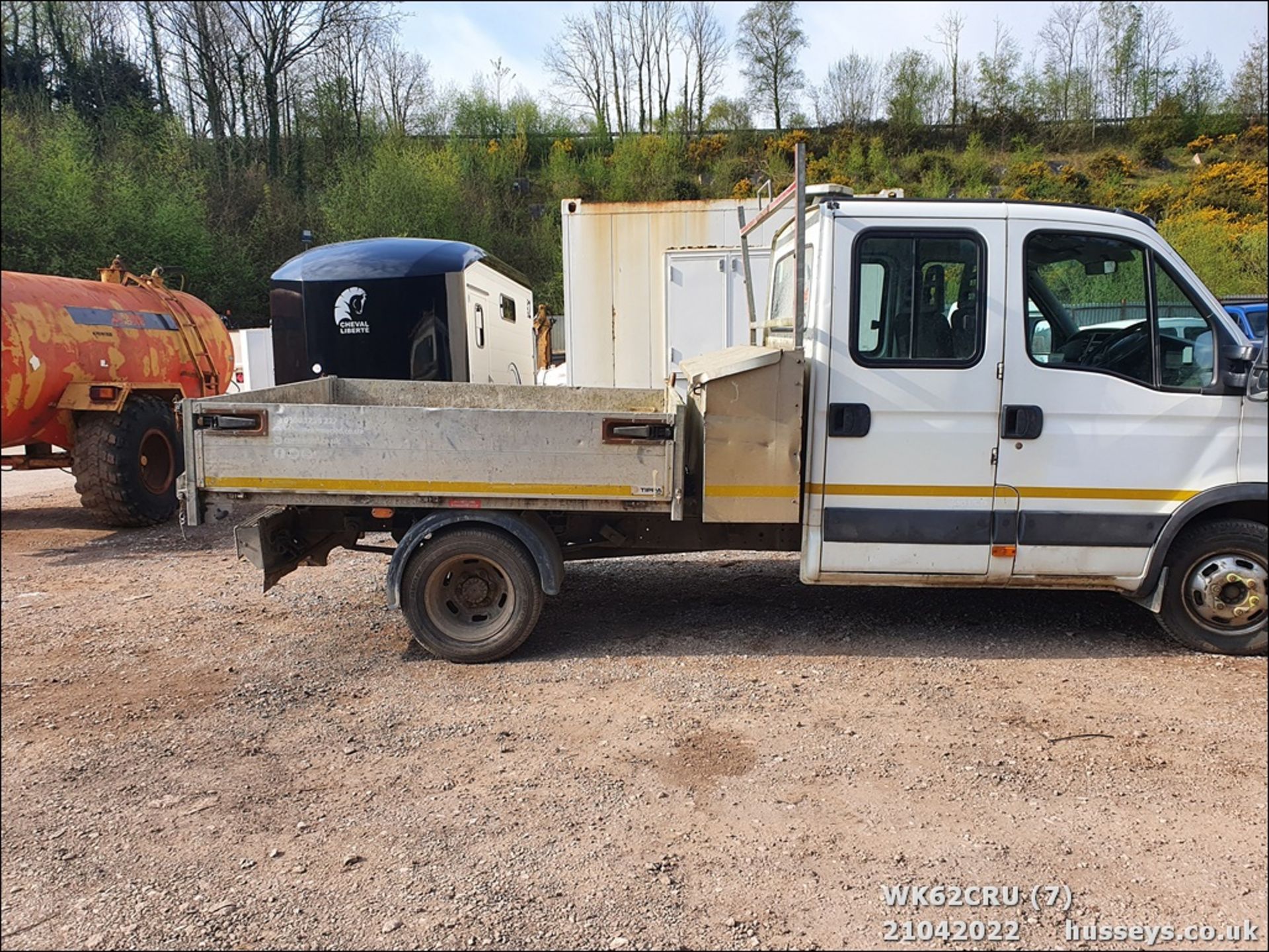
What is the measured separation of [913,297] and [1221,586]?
2.03 metres

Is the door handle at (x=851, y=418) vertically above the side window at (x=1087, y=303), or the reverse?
the side window at (x=1087, y=303)

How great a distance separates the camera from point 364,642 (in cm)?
484

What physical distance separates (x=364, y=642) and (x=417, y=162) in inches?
836

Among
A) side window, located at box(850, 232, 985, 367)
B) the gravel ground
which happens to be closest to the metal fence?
side window, located at box(850, 232, 985, 367)

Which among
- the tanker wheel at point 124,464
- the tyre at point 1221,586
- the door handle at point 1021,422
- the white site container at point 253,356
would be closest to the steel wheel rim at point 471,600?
the door handle at point 1021,422

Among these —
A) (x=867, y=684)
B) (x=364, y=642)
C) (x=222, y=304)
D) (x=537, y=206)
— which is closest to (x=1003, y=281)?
(x=867, y=684)

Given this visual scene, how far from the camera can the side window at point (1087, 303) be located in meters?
4.29

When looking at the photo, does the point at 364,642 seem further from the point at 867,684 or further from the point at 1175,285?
the point at 1175,285

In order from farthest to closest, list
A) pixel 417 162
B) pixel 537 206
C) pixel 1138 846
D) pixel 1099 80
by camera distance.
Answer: pixel 537 206, pixel 417 162, pixel 1099 80, pixel 1138 846

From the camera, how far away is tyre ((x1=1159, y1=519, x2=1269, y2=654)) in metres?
4.23

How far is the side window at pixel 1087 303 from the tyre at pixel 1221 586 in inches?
35.7

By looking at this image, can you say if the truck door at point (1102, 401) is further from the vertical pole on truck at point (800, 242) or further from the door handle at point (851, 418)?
the vertical pole on truck at point (800, 242)

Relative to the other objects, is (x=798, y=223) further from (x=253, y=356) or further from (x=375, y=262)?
(x=253, y=356)

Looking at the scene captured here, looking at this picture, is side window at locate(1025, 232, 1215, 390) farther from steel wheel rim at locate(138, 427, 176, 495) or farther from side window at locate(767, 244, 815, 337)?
steel wheel rim at locate(138, 427, 176, 495)
